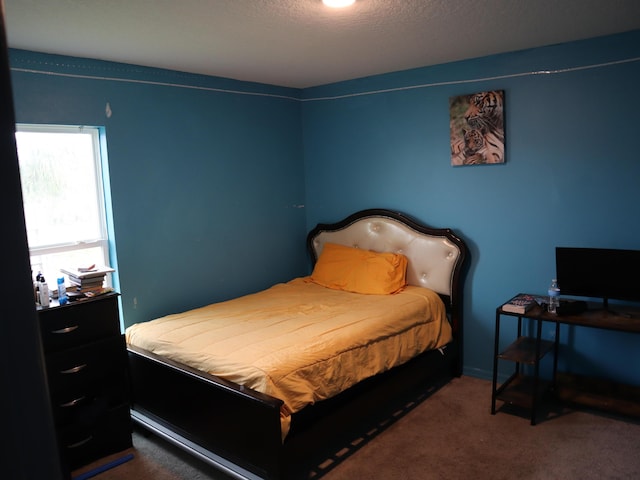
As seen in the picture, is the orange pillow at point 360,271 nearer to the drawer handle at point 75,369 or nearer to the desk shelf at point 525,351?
the desk shelf at point 525,351

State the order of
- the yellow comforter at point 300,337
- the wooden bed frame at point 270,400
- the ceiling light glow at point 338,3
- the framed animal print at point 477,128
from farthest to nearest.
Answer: the framed animal print at point 477,128
the yellow comforter at point 300,337
the wooden bed frame at point 270,400
the ceiling light glow at point 338,3

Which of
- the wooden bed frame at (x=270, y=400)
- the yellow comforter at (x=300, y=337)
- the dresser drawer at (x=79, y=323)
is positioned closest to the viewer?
the wooden bed frame at (x=270, y=400)

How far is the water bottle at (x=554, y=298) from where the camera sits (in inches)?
121

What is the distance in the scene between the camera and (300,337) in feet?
9.16

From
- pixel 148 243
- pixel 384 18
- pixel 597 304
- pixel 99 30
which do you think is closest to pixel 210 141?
pixel 148 243

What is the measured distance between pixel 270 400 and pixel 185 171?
201 centimetres

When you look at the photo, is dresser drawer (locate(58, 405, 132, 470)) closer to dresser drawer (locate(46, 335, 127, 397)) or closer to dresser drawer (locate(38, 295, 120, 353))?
dresser drawer (locate(46, 335, 127, 397))

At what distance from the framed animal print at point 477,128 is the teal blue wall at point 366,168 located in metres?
0.06

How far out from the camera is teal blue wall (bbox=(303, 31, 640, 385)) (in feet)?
10.1

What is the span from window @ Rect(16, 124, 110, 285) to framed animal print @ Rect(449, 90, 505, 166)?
98.4 inches

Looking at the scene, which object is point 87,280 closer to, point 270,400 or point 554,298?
point 270,400

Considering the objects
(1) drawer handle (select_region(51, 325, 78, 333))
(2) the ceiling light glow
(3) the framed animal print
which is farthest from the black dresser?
(3) the framed animal print

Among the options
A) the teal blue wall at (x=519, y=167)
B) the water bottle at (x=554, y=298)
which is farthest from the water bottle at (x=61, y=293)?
the water bottle at (x=554, y=298)

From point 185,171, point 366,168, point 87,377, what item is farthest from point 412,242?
point 87,377
